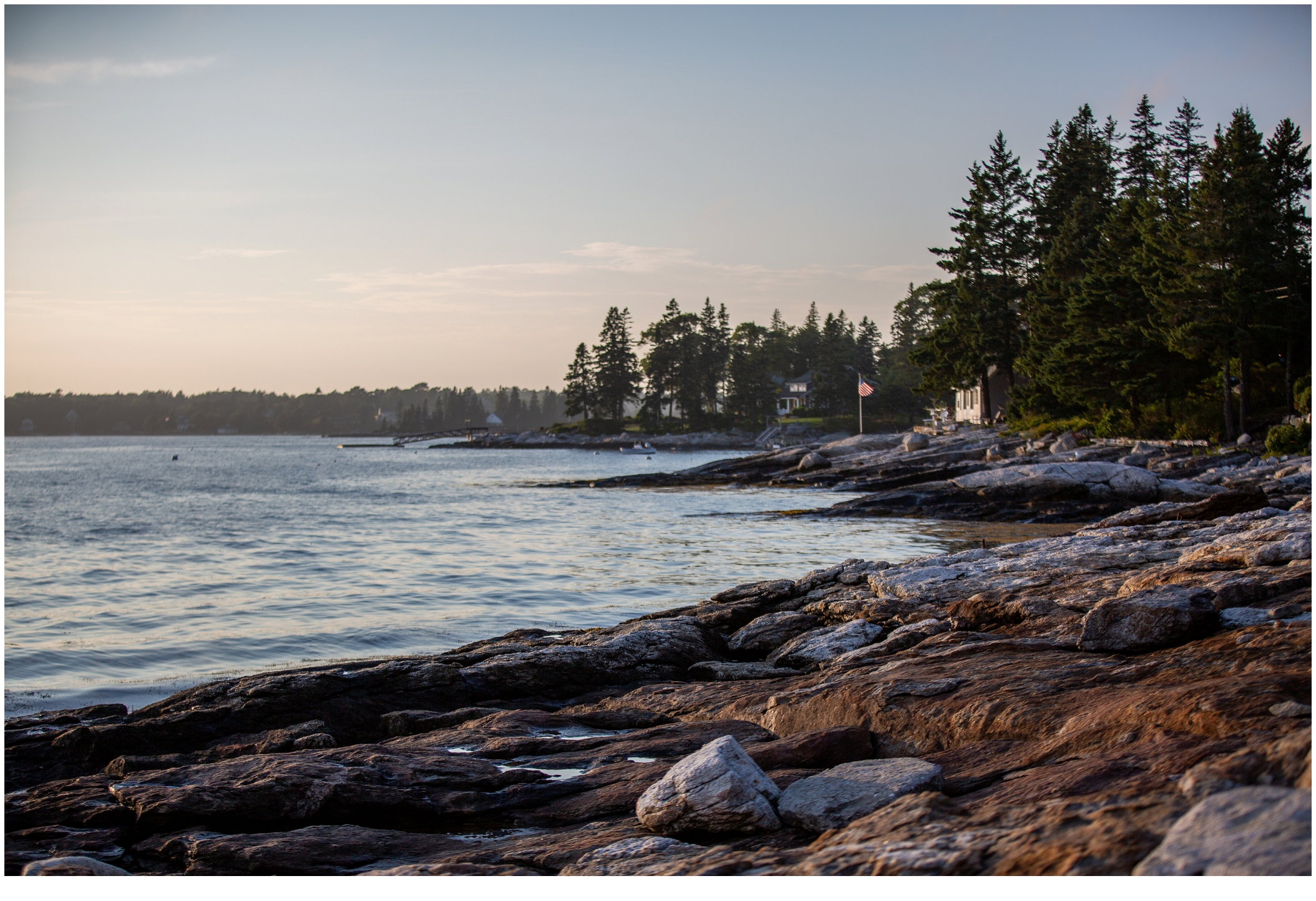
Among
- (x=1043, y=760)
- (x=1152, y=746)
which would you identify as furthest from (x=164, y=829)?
(x=1152, y=746)

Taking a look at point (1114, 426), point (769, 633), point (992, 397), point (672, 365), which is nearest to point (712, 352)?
point (672, 365)

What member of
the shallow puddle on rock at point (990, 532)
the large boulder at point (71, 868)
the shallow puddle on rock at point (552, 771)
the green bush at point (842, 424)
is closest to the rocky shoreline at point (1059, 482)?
the shallow puddle on rock at point (990, 532)

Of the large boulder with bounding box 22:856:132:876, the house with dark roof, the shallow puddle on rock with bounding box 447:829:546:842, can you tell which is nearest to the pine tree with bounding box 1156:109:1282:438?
the shallow puddle on rock with bounding box 447:829:546:842

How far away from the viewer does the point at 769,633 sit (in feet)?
30.7

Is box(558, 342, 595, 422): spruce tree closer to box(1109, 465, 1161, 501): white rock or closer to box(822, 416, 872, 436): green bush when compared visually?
box(822, 416, 872, 436): green bush

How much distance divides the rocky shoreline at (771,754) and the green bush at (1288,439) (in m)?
22.3

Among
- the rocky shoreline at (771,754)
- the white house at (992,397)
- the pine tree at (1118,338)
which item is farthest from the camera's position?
the white house at (992,397)

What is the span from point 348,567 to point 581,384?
93152 millimetres

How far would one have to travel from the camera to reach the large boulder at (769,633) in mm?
9211

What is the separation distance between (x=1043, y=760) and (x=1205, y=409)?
3701 centimetres

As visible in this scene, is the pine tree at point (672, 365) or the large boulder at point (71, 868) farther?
the pine tree at point (672, 365)

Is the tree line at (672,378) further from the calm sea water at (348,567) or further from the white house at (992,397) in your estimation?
the calm sea water at (348,567)

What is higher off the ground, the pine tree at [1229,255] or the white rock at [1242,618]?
the pine tree at [1229,255]

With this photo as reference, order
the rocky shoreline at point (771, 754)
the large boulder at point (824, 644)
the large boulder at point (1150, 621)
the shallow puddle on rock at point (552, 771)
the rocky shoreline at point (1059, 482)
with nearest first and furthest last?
the rocky shoreline at point (771, 754) < the shallow puddle on rock at point (552, 771) < the large boulder at point (1150, 621) < the large boulder at point (824, 644) < the rocky shoreline at point (1059, 482)
